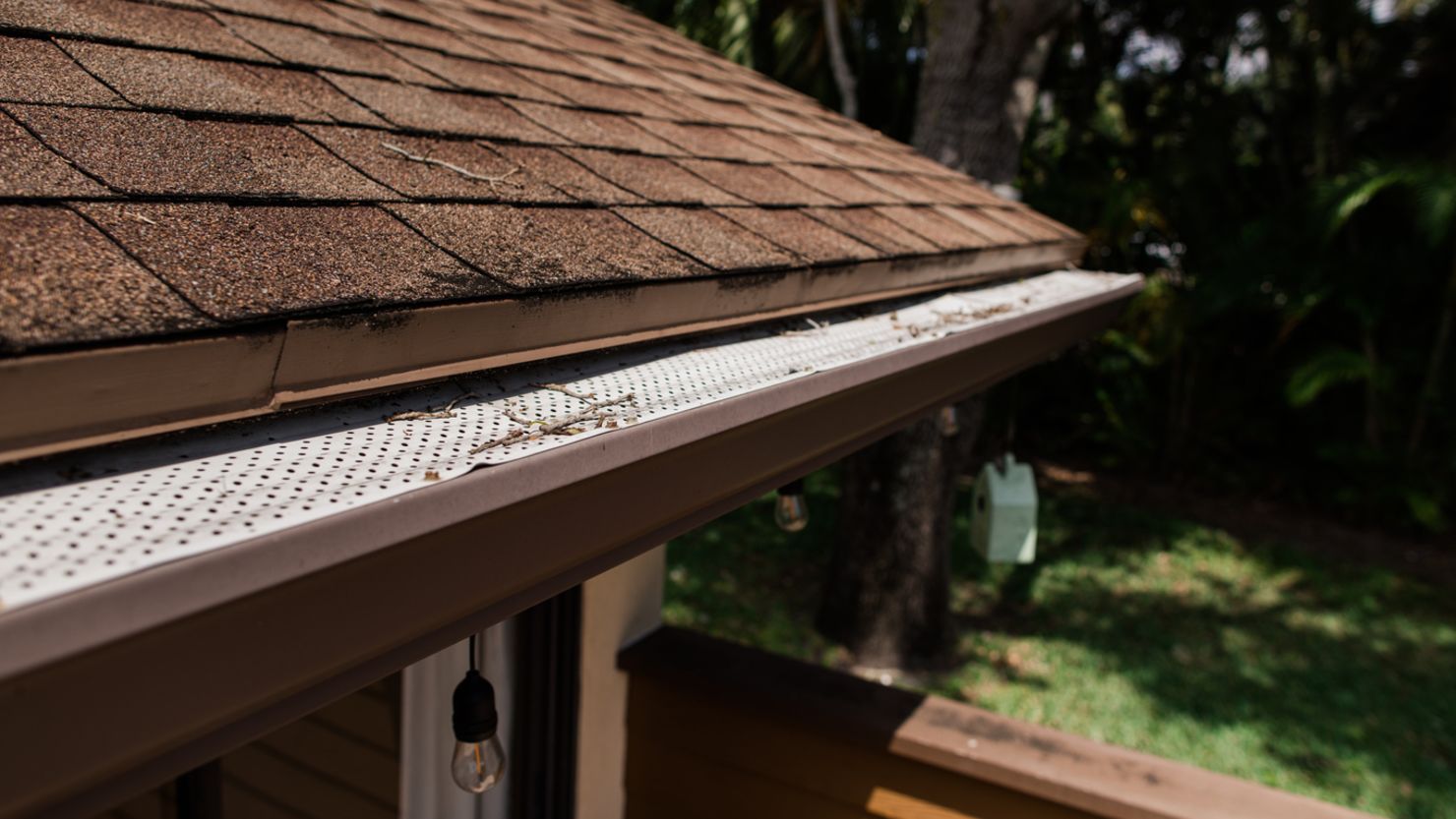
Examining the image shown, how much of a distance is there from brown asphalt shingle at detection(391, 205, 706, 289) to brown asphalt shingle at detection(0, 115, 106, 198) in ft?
1.20

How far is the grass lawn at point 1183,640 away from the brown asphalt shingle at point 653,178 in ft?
13.1

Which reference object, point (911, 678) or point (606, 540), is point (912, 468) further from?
point (606, 540)

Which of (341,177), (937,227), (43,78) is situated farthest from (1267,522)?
(43,78)

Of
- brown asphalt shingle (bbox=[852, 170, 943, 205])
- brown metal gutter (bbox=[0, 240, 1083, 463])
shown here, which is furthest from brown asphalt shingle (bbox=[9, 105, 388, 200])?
brown asphalt shingle (bbox=[852, 170, 943, 205])

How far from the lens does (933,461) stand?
5.44m

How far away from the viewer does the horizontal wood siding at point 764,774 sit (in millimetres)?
2730

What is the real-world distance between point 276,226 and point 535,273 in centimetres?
31

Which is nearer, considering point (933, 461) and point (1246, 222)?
point (933, 461)

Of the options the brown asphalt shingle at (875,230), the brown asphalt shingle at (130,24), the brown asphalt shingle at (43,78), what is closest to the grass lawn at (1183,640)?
the brown asphalt shingle at (875,230)

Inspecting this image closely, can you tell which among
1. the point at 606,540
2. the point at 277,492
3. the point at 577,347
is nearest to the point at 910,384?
the point at 577,347

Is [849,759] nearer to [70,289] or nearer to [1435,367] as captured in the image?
[70,289]

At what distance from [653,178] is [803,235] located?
0.33 meters

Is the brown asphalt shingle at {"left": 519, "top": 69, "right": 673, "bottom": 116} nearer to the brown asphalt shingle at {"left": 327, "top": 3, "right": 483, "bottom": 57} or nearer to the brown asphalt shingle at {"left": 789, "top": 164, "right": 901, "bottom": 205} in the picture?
the brown asphalt shingle at {"left": 327, "top": 3, "right": 483, "bottom": 57}

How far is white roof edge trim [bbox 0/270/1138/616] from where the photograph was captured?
2.13 ft
